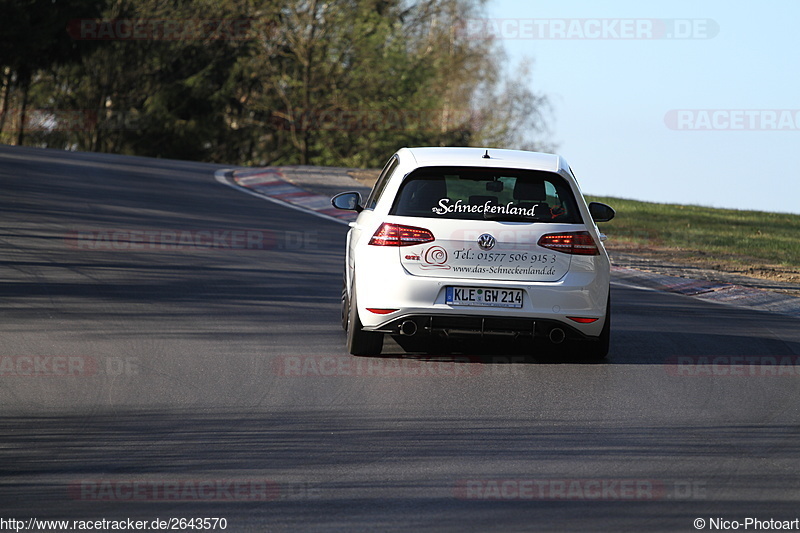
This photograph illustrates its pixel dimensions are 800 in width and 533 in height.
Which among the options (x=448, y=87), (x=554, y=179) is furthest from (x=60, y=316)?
(x=448, y=87)

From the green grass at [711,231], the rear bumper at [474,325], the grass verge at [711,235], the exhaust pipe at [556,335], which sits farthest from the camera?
the green grass at [711,231]

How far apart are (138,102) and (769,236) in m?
37.5

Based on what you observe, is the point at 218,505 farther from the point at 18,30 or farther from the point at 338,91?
the point at 338,91

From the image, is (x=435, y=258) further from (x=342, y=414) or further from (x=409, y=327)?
(x=342, y=414)

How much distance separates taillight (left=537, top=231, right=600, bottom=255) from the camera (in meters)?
8.51

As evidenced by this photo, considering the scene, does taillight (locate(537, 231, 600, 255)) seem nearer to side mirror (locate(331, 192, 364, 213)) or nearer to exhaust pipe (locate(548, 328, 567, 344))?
exhaust pipe (locate(548, 328, 567, 344))

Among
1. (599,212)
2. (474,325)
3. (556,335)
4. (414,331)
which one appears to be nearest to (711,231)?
(599,212)

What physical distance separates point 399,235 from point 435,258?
334 mm

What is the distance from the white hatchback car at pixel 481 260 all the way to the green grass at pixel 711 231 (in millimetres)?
A: 9057

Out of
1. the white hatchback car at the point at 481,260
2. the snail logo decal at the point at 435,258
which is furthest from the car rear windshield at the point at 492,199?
the snail logo decal at the point at 435,258

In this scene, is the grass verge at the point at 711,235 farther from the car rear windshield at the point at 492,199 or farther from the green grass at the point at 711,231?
the car rear windshield at the point at 492,199

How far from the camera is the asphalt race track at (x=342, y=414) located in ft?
17.2

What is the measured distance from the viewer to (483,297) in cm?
838

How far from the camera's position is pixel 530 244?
8469 millimetres
